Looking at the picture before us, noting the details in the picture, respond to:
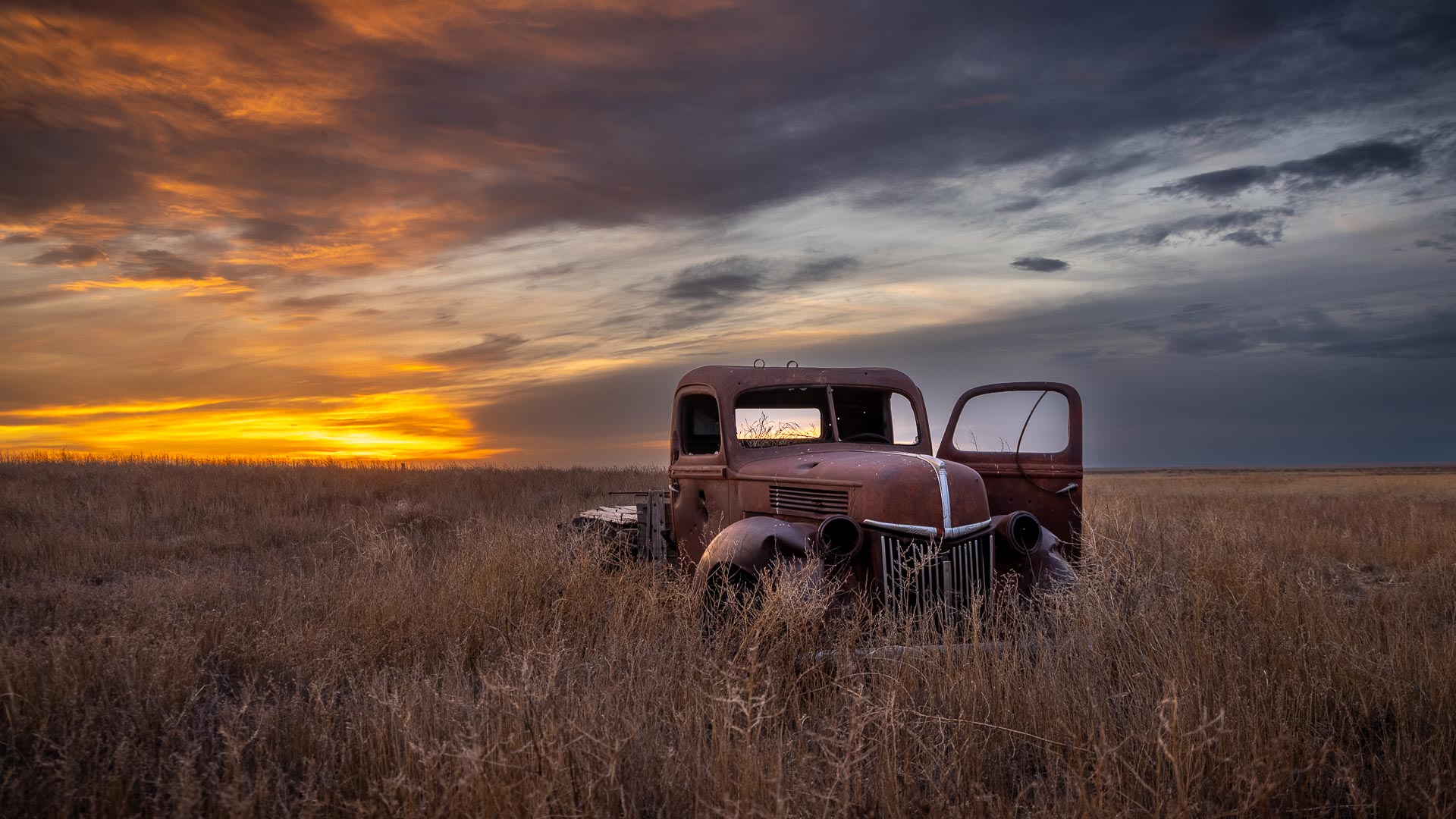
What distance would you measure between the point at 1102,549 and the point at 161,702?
7.92 meters

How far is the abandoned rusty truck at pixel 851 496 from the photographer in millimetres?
5293

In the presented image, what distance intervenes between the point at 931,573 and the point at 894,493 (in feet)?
1.94

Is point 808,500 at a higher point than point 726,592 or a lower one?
higher

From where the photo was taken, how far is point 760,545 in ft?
17.5

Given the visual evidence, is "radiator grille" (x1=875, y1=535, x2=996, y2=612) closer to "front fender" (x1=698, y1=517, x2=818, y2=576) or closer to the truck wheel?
"front fender" (x1=698, y1=517, x2=818, y2=576)

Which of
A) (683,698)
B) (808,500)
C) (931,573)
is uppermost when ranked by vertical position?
(808,500)

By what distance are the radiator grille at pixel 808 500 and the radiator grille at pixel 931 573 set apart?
42 cm

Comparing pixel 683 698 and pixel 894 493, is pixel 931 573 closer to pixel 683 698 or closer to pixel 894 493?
pixel 894 493

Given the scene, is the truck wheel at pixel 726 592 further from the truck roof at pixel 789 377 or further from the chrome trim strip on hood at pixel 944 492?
the truck roof at pixel 789 377

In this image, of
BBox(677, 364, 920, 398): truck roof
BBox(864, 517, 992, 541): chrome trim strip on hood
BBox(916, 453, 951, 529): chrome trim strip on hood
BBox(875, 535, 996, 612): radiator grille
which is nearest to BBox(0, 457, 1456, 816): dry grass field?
BBox(875, 535, 996, 612): radiator grille

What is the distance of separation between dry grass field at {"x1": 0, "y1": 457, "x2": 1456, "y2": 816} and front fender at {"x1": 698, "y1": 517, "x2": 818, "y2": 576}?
0.38 meters

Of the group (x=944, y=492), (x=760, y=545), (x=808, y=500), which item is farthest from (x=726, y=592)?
(x=944, y=492)

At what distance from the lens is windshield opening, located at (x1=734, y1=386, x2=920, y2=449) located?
714 centimetres

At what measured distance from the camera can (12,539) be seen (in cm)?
1060
